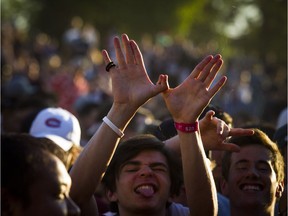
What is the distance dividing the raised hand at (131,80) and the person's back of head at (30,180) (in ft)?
2.92

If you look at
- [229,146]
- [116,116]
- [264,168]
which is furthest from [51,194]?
[264,168]

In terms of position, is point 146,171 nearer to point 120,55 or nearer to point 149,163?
point 149,163

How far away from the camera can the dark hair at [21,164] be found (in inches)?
166

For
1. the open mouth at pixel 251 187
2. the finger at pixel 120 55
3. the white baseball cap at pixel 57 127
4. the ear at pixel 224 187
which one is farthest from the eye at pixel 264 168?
the white baseball cap at pixel 57 127

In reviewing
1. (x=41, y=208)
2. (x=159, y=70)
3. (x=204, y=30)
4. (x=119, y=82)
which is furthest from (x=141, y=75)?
(x=204, y=30)

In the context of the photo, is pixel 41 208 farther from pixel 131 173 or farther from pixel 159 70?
pixel 159 70

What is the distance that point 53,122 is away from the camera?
7730 mm

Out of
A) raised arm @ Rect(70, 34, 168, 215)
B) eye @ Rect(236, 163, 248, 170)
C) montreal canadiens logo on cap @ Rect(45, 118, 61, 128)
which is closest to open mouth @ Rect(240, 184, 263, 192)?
eye @ Rect(236, 163, 248, 170)

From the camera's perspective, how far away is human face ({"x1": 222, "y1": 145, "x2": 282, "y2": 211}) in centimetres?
595

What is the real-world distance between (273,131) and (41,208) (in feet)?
12.4

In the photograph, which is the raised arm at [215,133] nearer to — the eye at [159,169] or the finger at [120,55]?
the eye at [159,169]

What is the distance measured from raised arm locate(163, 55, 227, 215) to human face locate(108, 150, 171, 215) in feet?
1.18

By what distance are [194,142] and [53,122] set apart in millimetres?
2850

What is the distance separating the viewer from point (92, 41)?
957 inches
